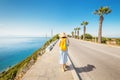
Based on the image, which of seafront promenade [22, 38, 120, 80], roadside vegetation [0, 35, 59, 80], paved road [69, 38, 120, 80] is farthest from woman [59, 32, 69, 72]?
roadside vegetation [0, 35, 59, 80]

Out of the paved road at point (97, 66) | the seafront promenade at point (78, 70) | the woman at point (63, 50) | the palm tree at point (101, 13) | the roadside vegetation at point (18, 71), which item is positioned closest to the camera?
the seafront promenade at point (78, 70)

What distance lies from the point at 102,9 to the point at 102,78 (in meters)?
35.9

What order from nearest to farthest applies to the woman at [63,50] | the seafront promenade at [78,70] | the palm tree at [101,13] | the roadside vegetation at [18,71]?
1. the seafront promenade at [78,70]
2. the woman at [63,50]
3. the roadside vegetation at [18,71]
4. the palm tree at [101,13]

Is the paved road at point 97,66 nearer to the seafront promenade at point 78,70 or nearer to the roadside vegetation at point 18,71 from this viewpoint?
the seafront promenade at point 78,70

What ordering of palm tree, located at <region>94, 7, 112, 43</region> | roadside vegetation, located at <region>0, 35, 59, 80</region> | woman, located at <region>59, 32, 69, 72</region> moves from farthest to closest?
1. palm tree, located at <region>94, 7, 112, 43</region>
2. roadside vegetation, located at <region>0, 35, 59, 80</region>
3. woman, located at <region>59, 32, 69, 72</region>

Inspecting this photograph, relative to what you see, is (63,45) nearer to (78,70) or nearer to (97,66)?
(78,70)

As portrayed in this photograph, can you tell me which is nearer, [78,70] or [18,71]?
[78,70]

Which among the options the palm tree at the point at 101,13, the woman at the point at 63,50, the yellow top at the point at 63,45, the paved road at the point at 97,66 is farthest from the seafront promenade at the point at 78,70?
the palm tree at the point at 101,13

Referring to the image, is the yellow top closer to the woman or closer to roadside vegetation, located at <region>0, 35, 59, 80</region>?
the woman

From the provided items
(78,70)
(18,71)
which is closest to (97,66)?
(78,70)

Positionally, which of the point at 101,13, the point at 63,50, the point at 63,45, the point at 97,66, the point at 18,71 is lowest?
A: the point at 18,71

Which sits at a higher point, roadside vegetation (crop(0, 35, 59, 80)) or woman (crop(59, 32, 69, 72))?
woman (crop(59, 32, 69, 72))

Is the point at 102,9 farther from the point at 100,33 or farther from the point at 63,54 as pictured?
the point at 63,54

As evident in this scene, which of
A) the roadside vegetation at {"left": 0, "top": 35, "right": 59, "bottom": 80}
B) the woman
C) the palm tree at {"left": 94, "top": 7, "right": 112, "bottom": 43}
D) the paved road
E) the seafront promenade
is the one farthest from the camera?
the palm tree at {"left": 94, "top": 7, "right": 112, "bottom": 43}
